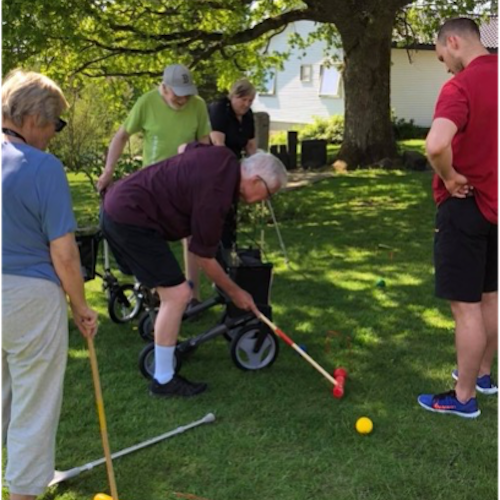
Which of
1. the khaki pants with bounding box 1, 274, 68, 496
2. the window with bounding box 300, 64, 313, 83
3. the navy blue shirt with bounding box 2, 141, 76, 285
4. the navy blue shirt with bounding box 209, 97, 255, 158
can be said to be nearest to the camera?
the navy blue shirt with bounding box 2, 141, 76, 285

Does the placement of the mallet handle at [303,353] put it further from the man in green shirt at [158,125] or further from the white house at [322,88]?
the white house at [322,88]

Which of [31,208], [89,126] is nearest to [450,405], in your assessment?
[31,208]

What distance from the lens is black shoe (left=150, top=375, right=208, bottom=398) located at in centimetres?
387

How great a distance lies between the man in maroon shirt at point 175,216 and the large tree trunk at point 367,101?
698 centimetres

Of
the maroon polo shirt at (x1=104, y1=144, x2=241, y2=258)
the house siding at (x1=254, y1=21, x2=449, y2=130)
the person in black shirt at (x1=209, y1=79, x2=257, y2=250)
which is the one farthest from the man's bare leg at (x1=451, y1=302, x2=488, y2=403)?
the house siding at (x1=254, y1=21, x2=449, y2=130)

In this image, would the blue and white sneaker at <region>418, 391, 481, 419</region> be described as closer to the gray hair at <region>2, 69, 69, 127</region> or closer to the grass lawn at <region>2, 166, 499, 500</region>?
the grass lawn at <region>2, 166, 499, 500</region>

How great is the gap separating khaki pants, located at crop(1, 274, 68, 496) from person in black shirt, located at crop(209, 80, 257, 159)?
3163mm

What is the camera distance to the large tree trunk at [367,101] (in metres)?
11.7

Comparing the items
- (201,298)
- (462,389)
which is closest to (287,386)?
(462,389)

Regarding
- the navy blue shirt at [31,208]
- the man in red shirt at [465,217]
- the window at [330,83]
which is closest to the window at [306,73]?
the window at [330,83]

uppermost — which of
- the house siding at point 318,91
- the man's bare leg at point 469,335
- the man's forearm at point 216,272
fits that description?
the house siding at point 318,91

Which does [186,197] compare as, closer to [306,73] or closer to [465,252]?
[465,252]

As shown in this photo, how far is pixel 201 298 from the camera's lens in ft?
18.7

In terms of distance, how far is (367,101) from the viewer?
509 inches
